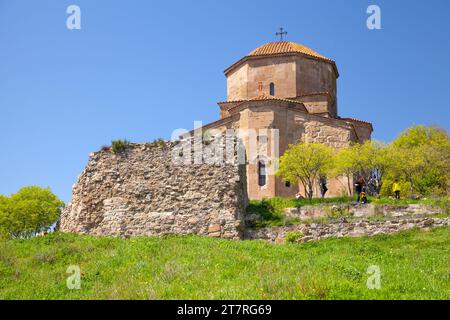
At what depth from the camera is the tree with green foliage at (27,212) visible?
1526 inches

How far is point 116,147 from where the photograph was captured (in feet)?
60.1

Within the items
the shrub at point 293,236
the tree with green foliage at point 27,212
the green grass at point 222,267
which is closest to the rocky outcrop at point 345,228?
the shrub at point 293,236

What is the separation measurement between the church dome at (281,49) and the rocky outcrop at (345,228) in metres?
18.1

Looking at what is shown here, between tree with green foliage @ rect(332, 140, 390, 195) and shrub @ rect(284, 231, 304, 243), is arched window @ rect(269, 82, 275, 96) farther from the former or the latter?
shrub @ rect(284, 231, 304, 243)

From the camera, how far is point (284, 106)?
3062 centimetres

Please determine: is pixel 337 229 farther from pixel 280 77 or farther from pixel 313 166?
pixel 280 77

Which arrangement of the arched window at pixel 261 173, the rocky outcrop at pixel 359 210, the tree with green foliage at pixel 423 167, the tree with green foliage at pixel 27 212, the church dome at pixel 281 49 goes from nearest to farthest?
the rocky outcrop at pixel 359 210 < the tree with green foliage at pixel 423 167 < the arched window at pixel 261 173 < the church dome at pixel 281 49 < the tree with green foliage at pixel 27 212

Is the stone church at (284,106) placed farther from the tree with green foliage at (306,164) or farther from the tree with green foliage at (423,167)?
the tree with green foliage at (423,167)

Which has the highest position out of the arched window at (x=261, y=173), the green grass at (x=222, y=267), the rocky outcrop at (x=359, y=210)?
the arched window at (x=261, y=173)

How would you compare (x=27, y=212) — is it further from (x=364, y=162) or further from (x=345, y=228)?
(x=345, y=228)

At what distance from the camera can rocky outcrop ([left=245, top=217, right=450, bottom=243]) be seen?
1777 cm

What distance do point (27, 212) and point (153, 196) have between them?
24.7m

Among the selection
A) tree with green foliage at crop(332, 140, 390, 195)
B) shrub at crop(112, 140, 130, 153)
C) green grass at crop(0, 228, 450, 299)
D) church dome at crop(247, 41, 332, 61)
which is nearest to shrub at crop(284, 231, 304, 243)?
green grass at crop(0, 228, 450, 299)
